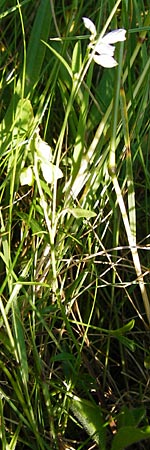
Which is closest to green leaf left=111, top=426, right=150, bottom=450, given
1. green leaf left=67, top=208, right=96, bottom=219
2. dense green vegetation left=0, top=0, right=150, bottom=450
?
dense green vegetation left=0, top=0, right=150, bottom=450

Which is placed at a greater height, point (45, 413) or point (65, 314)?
point (65, 314)

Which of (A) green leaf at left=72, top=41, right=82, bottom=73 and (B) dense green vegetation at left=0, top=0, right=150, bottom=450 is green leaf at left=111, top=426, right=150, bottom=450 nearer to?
(B) dense green vegetation at left=0, top=0, right=150, bottom=450

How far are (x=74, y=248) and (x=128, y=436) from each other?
0.89 ft

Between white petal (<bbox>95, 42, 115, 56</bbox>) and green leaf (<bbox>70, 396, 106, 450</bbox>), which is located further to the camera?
green leaf (<bbox>70, 396, 106, 450</bbox>)

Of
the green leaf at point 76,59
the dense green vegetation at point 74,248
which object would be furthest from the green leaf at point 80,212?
the green leaf at point 76,59

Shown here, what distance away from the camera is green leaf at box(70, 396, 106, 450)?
3.36ft

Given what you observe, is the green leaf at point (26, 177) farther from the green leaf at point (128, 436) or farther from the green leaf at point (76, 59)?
the green leaf at point (128, 436)

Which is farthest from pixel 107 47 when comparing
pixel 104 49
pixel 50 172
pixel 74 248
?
pixel 74 248

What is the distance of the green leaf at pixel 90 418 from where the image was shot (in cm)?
102

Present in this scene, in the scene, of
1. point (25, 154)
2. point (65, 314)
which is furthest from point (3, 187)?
point (65, 314)

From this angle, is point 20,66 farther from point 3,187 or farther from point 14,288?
point 14,288

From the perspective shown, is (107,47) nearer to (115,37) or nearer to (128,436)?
(115,37)

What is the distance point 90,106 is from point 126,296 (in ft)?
0.97

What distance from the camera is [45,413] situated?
106 cm
